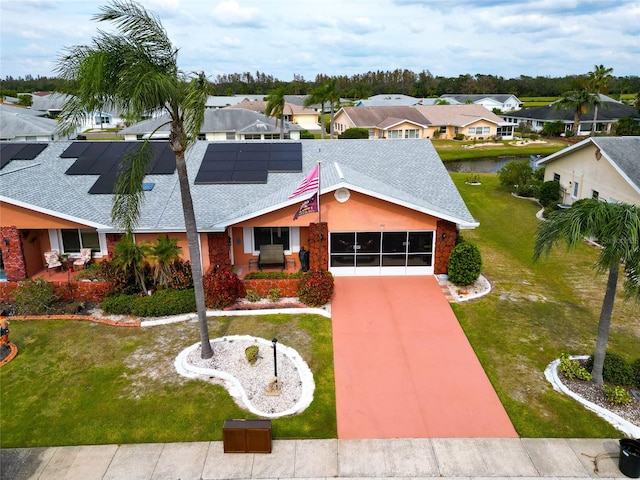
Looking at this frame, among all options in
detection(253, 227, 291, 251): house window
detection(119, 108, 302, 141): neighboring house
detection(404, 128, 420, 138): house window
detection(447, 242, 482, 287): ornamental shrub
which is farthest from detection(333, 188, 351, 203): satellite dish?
detection(404, 128, 420, 138): house window

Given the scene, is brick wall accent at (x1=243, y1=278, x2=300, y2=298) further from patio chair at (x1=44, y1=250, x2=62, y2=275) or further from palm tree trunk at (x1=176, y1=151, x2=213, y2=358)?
patio chair at (x1=44, y1=250, x2=62, y2=275)

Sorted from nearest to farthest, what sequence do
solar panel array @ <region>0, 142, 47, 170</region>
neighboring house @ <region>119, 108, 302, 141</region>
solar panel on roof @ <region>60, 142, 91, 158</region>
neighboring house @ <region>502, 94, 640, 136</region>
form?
solar panel array @ <region>0, 142, 47, 170</region> < solar panel on roof @ <region>60, 142, 91, 158</region> < neighboring house @ <region>119, 108, 302, 141</region> < neighboring house @ <region>502, 94, 640, 136</region>

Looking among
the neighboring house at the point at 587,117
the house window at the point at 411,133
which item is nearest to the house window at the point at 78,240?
the house window at the point at 411,133

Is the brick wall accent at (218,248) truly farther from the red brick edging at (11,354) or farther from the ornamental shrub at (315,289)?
the red brick edging at (11,354)

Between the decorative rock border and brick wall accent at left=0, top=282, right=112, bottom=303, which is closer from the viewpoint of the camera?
the decorative rock border

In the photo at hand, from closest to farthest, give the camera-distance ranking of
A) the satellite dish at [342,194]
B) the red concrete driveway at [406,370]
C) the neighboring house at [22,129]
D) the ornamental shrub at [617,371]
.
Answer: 1. the red concrete driveway at [406,370]
2. the ornamental shrub at [617,371]
3. the satellite dish at [342,194]
4. the neighboring house at [22,129]

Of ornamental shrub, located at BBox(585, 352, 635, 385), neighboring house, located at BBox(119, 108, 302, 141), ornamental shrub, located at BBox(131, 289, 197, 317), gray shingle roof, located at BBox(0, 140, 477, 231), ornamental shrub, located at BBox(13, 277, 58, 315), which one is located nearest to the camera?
ornamental shrub, located at BBox(585, 352, 635, 385)
